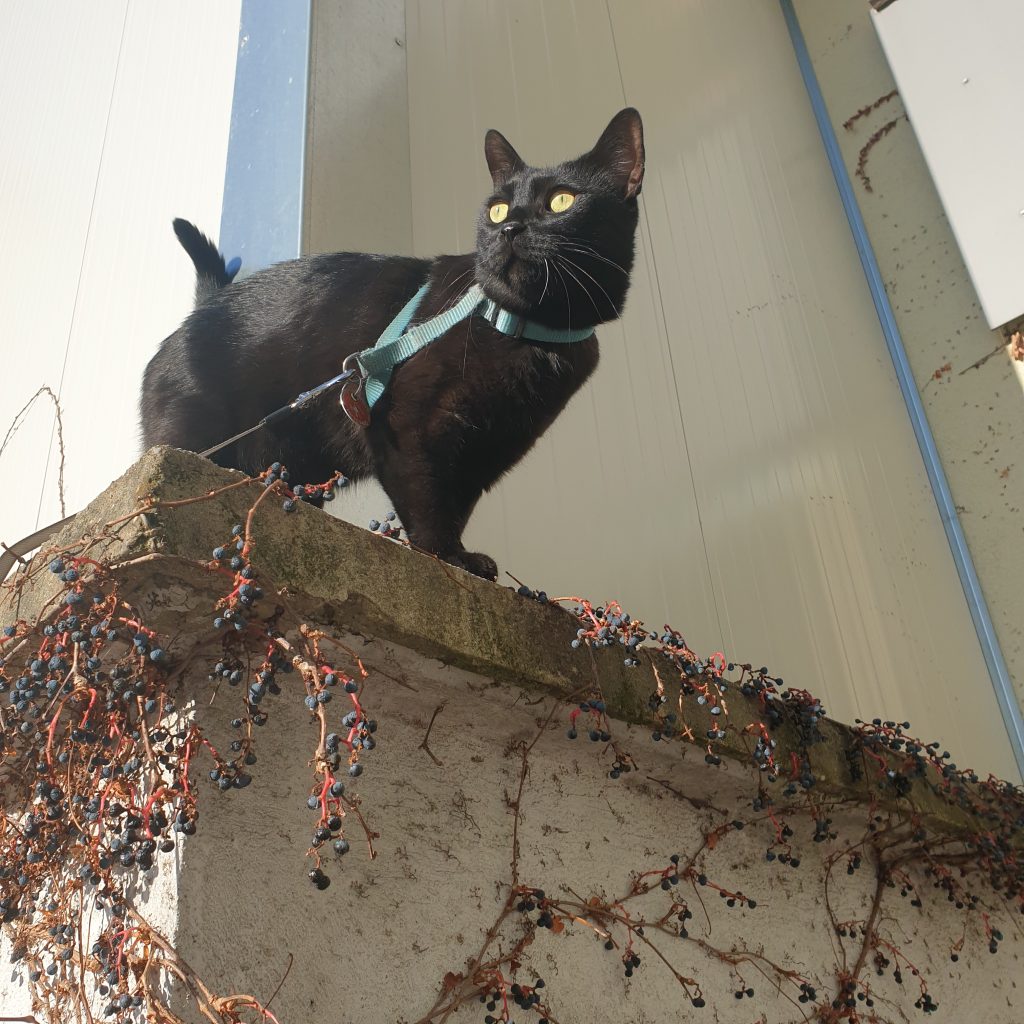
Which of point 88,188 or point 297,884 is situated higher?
point 88,188

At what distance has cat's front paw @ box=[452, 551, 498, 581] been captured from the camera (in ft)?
4.71

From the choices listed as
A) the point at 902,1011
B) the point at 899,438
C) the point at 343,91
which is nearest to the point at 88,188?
the point at 343,91

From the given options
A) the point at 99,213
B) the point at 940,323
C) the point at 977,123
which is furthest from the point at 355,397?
the point at 977,123

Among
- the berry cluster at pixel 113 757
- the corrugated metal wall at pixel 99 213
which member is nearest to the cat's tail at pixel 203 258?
the corrugated metal wall at pixel 99 213

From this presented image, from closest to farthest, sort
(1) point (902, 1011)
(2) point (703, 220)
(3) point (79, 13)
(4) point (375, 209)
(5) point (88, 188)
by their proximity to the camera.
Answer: (1) point (902, 1011) → (4) point (375, 209) → (5) point (88, 188) → (3) point (79, 13) → (2) point (703, 220)

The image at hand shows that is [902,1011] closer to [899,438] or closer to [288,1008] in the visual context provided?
[288,1008]

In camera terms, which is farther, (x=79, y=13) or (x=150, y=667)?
(x=79, y=13)

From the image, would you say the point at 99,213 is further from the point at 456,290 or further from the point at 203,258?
the point at 456,290

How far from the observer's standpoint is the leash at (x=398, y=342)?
1.43m

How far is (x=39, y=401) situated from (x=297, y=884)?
184 centimetres

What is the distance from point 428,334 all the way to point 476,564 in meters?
0.36

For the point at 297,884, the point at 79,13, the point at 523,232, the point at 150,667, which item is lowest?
the point at 297,884

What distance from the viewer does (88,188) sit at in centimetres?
278

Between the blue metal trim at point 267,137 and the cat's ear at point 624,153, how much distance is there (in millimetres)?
633
